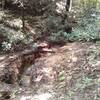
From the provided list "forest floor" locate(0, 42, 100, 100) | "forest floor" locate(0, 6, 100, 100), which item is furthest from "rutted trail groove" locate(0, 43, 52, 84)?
"forest floor" locate(0, 42, 100, 100)

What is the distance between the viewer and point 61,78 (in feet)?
22.8

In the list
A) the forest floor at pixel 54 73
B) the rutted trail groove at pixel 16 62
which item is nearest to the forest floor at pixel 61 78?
the forest floor at pixel 54 73

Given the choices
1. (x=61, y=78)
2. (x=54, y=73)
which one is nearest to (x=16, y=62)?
Answer: (x=54, y=73)

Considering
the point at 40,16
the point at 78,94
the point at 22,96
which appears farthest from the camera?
the point at 40,16

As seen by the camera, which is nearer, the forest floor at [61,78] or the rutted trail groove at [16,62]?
the forest floor at [61,78]

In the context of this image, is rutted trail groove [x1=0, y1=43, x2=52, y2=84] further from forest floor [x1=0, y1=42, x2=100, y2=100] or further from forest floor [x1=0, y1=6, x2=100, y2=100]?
forest floor [x1=0, y1=42, x2=100, y2=100]

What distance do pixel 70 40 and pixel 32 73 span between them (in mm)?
3324

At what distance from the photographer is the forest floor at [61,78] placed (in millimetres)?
6098

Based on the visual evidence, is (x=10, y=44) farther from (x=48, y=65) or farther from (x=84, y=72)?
(x=84, y=72)

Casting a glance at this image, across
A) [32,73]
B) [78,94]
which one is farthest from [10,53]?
[78,94]

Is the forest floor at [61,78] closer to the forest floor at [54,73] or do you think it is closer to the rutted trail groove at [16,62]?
the forest floor at [54,73]

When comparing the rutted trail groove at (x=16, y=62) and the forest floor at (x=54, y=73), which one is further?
the rutted trail groove at (x=16, y=62)

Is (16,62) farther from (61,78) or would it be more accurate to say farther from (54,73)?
(61,78)

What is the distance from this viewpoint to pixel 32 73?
7699 millimetres
